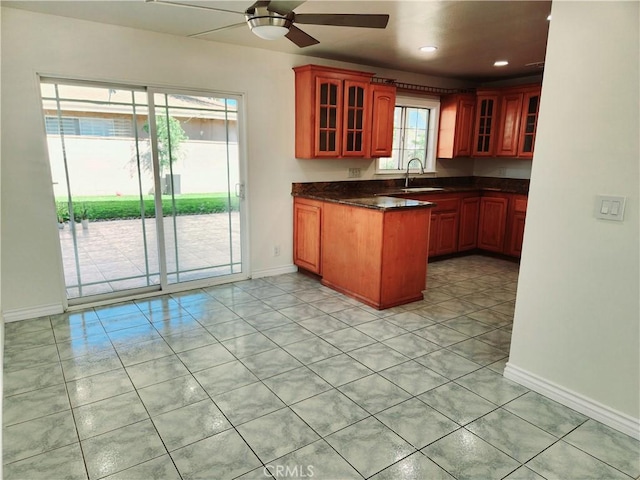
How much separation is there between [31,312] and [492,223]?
526cm

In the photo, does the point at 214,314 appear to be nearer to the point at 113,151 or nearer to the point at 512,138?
the point at 113,151

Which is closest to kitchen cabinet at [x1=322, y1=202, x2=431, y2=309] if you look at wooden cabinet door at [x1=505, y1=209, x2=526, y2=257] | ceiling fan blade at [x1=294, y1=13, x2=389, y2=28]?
ceiling fan blade at [x1=294, y1=13, x2=389, y2=28]

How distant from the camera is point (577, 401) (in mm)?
2223

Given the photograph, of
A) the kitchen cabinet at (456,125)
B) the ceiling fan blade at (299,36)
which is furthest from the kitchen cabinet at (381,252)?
the kitchen cabinet at (456,125)

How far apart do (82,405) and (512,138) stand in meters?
5.50

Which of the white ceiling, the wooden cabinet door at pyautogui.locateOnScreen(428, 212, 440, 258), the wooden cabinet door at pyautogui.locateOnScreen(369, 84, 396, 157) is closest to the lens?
the white ceiling

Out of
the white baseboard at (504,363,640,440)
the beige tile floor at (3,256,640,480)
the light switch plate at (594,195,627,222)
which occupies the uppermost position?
the light switch plate at (594,195,627,222)

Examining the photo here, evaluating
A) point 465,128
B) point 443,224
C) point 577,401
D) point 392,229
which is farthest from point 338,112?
point 577,401

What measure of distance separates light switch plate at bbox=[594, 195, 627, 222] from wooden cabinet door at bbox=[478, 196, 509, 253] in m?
3.37

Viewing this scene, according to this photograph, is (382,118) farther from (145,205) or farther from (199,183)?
(145,205)

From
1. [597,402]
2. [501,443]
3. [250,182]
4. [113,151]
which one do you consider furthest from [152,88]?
[597,402]

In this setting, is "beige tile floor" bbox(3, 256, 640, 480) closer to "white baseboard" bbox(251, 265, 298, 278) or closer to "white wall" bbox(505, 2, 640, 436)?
"white wall" bbox(505, 2, 640, 436)

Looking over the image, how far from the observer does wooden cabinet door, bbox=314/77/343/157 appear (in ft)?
13.9

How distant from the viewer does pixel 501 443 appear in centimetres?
195
